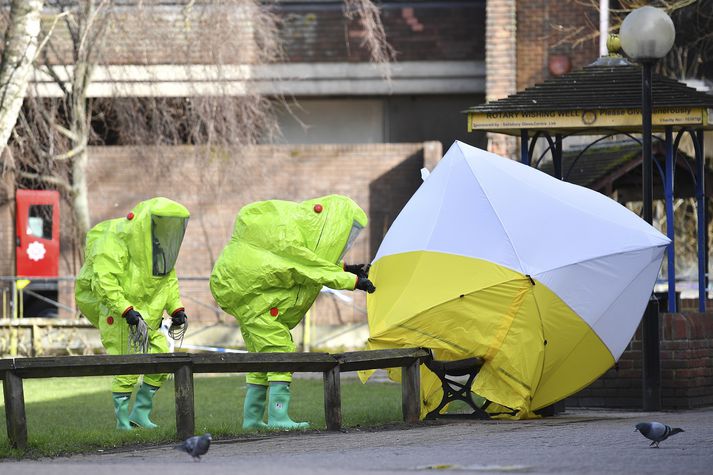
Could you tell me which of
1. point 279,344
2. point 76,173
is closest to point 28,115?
point 76,173

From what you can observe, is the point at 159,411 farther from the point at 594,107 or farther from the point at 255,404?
the point at 594,107

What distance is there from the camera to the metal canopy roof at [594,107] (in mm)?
13578

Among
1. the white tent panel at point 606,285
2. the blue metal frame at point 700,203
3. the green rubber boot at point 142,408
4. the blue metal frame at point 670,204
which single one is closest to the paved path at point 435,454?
the white tent panel at point 606,285

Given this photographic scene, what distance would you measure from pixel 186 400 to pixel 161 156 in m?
15.9

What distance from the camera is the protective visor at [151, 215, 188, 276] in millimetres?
11906

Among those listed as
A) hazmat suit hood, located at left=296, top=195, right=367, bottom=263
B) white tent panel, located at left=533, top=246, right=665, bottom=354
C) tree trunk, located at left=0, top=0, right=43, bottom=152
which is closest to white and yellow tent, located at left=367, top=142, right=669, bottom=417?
white tent panel, located at left=533, top=246, right=665, bottom=354

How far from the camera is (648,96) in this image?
42.7ft

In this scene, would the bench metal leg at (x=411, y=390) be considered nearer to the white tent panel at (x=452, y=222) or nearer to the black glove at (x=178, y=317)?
the white tent panel at (x=452, y=222)

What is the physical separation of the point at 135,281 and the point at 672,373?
5.30 metres

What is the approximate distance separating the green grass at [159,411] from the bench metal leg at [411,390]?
254mm

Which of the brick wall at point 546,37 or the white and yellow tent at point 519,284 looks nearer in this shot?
the white and yellow tent at point 519,284

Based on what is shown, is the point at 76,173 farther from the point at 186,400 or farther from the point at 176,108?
the point at 186,400

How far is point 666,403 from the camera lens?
1357cm

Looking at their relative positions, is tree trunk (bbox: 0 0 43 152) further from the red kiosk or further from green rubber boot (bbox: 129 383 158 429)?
the red kiosk
